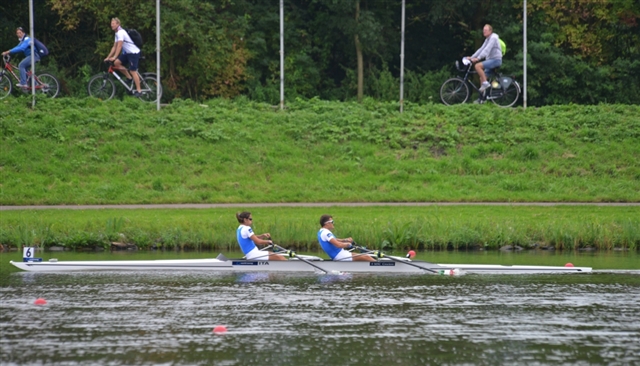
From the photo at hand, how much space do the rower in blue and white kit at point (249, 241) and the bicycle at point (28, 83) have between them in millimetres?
15772

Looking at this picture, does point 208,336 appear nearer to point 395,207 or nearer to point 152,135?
point 395,207

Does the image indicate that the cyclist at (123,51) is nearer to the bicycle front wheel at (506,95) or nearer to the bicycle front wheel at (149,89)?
the bicycle front wheel at (149,89)

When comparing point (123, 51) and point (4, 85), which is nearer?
point (123, 51)

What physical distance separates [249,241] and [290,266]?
102 cm

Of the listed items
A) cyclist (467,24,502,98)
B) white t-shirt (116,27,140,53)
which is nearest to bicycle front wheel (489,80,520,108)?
cyclist (467,24,502,98)

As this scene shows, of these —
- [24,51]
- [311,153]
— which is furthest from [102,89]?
[311,153]

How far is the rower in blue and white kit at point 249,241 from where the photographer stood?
21.8 m

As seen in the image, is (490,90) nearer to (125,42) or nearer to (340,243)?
(125,42)

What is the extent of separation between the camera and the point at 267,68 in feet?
150

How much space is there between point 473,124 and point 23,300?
20.9m

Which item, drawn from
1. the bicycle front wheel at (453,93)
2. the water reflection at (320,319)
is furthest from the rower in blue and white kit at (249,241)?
the bicycle front wheel at (453,93)

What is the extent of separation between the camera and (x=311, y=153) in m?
33.4

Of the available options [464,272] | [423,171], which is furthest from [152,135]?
[464,272]

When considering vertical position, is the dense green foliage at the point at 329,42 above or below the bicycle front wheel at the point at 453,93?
above
